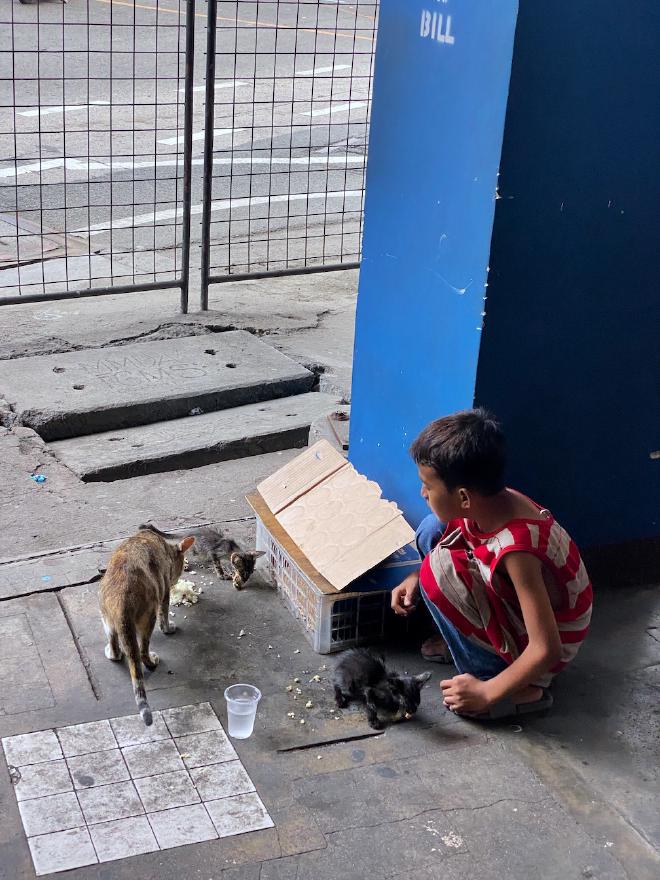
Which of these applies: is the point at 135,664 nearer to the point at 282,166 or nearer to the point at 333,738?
the point at 333,738

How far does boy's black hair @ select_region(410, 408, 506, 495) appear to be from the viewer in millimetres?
3508

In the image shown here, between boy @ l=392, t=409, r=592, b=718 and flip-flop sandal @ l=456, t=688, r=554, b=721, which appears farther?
flip-flop sandal @ l=456, t=688, r=554, b=721

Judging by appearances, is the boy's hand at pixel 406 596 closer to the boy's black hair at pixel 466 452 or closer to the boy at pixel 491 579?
the boy at pixel 491 579

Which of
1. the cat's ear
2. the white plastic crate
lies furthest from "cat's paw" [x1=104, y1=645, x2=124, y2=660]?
the cat's ear

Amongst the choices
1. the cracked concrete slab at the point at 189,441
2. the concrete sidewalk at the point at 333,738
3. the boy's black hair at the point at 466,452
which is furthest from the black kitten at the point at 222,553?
the boy's black hair at the point at 466,452

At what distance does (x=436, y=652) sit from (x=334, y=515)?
A: 0.70m

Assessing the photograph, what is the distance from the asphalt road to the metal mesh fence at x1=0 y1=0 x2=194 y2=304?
0.09 ft

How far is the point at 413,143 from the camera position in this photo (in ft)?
13.5

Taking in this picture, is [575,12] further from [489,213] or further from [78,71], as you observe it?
[78,71]

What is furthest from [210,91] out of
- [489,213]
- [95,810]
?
[95,810]

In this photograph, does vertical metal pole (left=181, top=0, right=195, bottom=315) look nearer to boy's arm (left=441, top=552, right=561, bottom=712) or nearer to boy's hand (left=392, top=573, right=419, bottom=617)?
boy's hand (left=392, top=573, right=419, bottom=617)

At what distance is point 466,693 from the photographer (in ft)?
12.0

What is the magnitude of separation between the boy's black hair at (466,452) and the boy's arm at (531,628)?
0.27 metres

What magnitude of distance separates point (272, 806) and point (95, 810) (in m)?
0.56
